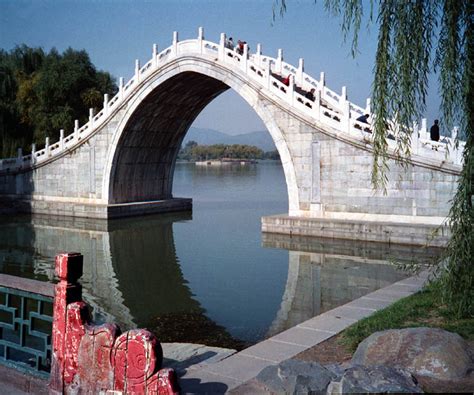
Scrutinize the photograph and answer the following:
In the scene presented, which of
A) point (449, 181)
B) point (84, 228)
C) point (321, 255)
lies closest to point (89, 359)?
point (321, 255)

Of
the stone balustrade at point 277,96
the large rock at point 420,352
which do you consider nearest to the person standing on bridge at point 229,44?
the stone balustrade at point 277,96

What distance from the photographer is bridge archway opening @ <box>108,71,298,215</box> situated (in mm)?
23641

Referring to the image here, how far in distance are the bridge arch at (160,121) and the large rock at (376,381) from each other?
15.2 metres

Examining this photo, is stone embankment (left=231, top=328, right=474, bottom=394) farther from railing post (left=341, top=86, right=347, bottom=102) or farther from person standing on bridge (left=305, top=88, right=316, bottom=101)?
person standing on bridge (left=305, top=88, right=316, bottom=101)

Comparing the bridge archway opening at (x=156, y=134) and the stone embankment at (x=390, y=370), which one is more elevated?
the bridge archway opening at (x=156, y=134)

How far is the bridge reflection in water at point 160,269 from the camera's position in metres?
9.55

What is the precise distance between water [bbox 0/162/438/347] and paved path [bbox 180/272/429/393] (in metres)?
1.42

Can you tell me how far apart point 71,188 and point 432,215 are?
16953 millimetres

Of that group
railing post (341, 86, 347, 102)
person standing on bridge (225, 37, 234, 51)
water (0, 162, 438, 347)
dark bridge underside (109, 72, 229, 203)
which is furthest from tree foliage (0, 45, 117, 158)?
railing post (341, 86, 347, 102)

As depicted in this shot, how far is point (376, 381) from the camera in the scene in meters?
3.42

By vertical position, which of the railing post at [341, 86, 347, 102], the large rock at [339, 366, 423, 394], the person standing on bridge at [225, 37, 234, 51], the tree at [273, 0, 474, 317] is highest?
the person standing on bridge at [225, 37, 234, 51]

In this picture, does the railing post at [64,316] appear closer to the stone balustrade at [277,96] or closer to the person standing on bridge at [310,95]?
the stone balustrade at [277,96]

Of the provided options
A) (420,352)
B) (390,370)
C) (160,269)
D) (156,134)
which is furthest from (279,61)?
(390,370)

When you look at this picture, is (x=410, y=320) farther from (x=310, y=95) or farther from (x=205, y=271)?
(x=310, y=95)
